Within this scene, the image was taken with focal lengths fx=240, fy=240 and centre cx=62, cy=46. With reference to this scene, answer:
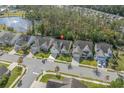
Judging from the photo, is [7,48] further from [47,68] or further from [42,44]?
Result: [47,68]

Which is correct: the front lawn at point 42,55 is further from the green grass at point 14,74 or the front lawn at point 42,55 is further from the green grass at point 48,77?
the green grass at point 48,77

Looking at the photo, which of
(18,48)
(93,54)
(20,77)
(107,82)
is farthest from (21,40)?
(107,82)

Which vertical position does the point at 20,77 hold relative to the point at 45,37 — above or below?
below

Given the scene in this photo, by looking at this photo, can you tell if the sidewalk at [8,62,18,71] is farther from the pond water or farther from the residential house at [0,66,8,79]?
the pond water

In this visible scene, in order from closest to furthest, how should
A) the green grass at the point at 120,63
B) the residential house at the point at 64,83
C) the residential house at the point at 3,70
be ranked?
the residential house at the point at 64,83
the residential house at the point at 3,70
the green grass at the point at 120,63

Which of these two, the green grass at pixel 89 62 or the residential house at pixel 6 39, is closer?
the green grass at pixel 89 62

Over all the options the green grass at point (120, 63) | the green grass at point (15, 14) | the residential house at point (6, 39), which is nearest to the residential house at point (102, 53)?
the green grass at point (120, 63)

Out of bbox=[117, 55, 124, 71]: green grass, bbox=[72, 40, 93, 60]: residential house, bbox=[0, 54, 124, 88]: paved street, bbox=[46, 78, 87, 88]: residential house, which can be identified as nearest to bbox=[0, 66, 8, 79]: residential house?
Result: bbox=[0, 54, 124, 88]: paved street

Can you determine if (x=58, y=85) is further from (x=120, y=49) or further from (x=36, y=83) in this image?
(x=120, y=49)
